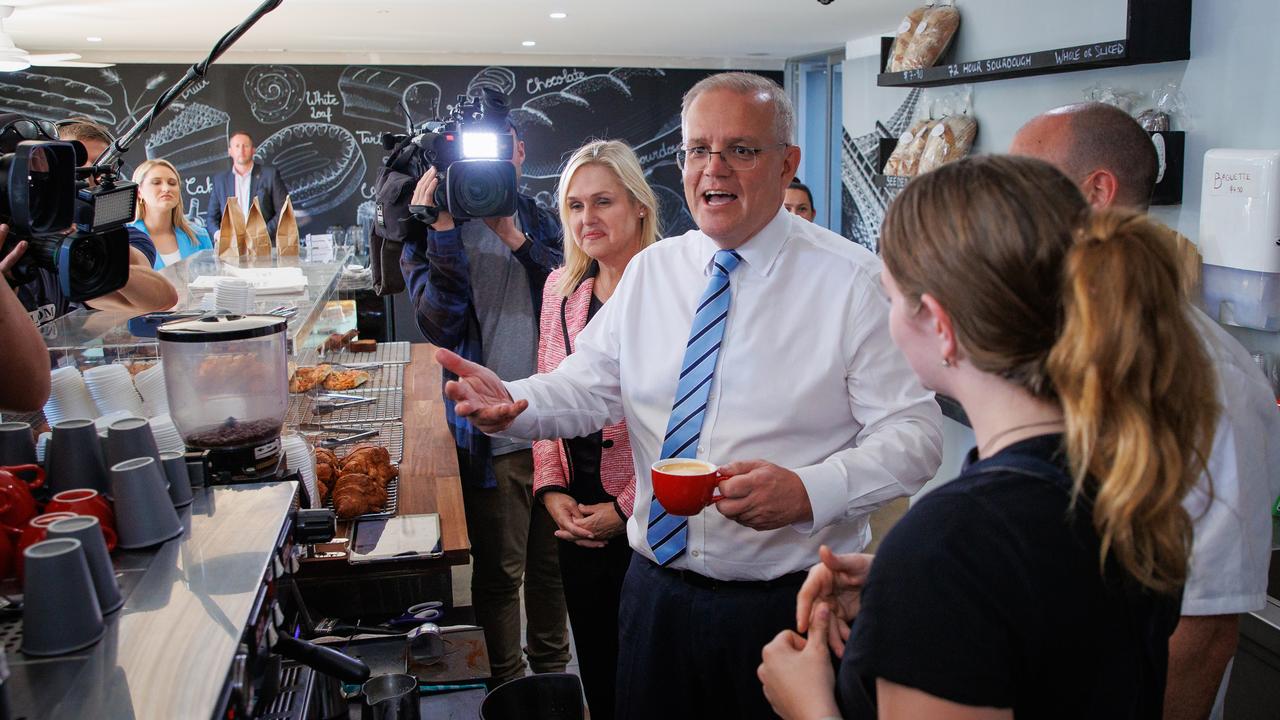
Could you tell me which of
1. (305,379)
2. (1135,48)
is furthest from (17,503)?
(1135,48)

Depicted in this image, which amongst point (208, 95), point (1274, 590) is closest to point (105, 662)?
point (1274, 590)

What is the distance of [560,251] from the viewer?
299 cm

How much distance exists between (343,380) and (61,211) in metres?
2.49

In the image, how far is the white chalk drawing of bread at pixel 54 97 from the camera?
9492mm

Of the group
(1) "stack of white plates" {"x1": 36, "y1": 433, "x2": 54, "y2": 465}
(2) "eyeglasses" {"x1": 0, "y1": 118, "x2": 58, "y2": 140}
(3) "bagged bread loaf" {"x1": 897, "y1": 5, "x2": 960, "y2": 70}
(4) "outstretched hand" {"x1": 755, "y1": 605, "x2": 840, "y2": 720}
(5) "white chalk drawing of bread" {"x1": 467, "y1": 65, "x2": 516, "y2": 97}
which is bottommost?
(4) "outstretched hand" {"x1": 755, "y1": 605, "x2": 840, "y2": 720}

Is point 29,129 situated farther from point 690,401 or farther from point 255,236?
point 255,236

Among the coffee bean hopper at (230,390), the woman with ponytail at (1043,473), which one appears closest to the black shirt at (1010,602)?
the woman with ponytail at (1043,473)

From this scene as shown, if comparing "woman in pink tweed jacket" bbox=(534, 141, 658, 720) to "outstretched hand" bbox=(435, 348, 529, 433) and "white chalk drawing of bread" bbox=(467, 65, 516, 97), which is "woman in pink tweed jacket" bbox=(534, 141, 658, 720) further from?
"white chalk drawing of bread" bbox=(467, 65, 516, 97)

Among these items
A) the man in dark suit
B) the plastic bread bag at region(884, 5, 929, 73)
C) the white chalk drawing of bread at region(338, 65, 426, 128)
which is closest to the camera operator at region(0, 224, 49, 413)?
the plastic bread bag at region(884, 5, 929, 73)

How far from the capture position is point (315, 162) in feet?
32.9

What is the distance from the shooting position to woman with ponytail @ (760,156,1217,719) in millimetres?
821

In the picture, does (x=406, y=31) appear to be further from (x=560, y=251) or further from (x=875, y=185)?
(x=560, y=251)

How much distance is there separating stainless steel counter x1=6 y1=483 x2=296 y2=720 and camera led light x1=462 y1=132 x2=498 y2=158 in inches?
62.0

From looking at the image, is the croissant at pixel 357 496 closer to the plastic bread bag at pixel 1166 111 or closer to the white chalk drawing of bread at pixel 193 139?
the plastic bread bag at pixel 1166 111
